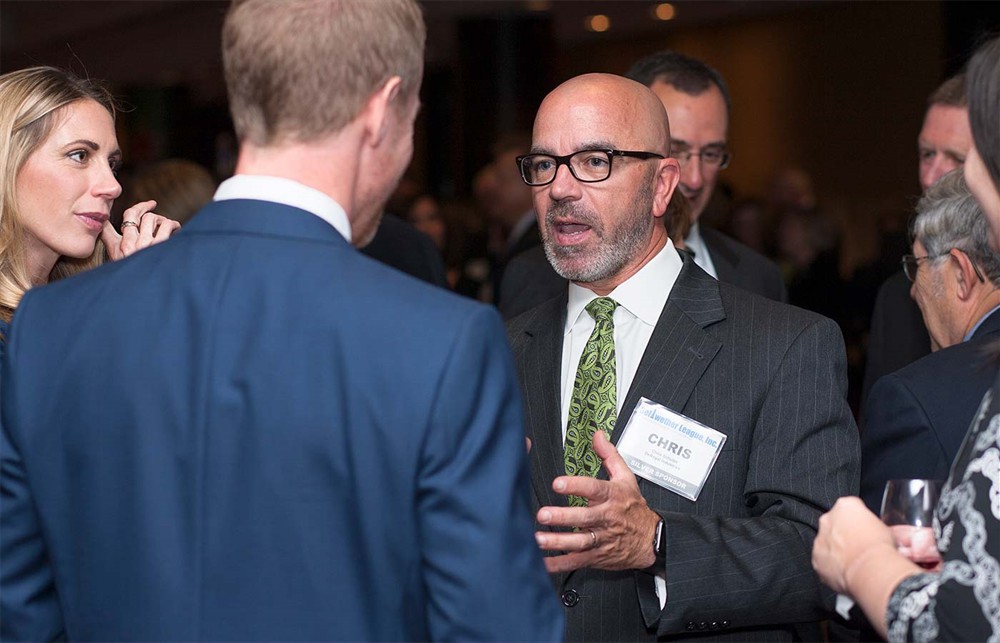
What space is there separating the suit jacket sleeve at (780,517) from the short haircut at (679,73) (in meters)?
1.69

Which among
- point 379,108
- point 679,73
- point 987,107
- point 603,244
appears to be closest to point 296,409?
point 379,108

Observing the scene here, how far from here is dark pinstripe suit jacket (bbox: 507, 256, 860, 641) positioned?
2168mm

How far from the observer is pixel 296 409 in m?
1.36

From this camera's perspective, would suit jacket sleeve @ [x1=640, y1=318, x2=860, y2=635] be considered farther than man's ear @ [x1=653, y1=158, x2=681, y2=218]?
No

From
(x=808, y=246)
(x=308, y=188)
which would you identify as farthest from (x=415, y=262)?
(x=808, y=246)

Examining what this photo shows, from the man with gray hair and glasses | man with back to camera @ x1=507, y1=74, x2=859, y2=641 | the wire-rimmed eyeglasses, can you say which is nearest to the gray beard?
man with back to camera @ x1=507, y1=74, x2=859, y2=641

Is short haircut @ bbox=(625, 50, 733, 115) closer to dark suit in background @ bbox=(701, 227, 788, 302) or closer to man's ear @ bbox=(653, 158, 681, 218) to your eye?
dark suit in background @ bbox=(701, 227, 788, 302)

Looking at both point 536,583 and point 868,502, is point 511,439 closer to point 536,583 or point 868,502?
point 536,583

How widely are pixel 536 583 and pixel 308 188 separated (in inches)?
22.3

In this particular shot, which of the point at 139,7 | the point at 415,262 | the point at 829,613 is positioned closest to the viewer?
the point at 829,613

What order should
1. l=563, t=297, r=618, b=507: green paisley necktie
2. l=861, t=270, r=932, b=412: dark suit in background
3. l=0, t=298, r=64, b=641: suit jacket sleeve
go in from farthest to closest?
l=861, t=270, r=932, b=412: dark suit in background → l=563, t=297, r=618, b=507: green paisley necktie → l=0, t=298, r=64, b=641: suit jacket sleeve

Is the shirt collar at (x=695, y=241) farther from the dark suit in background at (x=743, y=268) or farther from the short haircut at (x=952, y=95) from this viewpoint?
the short haircut at (x=952, y=95)

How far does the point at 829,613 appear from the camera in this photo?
2311 millimetres

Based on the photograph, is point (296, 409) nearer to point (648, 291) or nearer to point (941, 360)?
point (648, 291)
